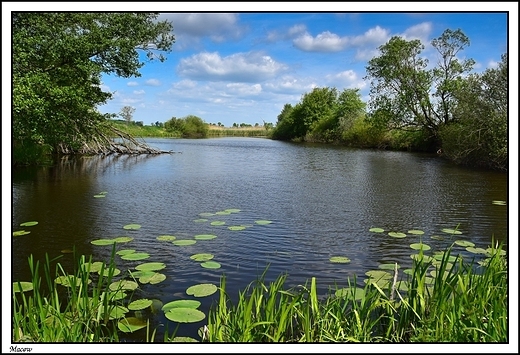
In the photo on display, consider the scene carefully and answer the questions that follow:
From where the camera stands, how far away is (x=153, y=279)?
6.90 m

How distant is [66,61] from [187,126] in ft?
234

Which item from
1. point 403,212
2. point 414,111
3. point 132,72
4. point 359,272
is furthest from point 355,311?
point 414,111

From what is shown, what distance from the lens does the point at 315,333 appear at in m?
4.36

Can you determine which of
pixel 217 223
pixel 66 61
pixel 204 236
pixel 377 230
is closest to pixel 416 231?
pixel 377 230

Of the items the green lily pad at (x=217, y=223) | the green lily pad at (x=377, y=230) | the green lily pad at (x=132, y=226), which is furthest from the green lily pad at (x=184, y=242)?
the green lily pad at (x=377, y=230)

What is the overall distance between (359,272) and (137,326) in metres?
4.02

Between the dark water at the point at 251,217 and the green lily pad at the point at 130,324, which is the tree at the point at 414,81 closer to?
the dark water at the point at 251,217

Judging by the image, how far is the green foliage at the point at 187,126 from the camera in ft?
279

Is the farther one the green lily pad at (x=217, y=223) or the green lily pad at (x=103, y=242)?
the green lily pad at (x=217, y=223)

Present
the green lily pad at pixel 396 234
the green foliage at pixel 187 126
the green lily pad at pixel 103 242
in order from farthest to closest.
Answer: the green foliage at pixel 187 126 < the green lily pad at pixel 396 234 < the green lily pad at pixel 103 242

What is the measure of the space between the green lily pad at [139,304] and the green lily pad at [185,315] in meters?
0.42

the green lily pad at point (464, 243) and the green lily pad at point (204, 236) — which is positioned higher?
the green lily pad at point (204, 236)

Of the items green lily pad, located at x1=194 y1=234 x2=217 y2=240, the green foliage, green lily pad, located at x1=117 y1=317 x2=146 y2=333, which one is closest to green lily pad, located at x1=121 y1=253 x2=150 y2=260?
green lily pad, located at x1=194 y1=234 x2=217 y2=240

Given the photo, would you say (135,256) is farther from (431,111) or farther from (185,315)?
(431,111)
